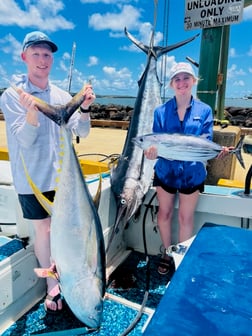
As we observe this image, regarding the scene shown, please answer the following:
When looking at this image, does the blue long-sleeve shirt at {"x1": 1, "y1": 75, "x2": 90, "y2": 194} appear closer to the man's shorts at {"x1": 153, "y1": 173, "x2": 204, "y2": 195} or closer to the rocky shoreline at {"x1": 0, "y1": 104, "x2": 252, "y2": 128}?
the man's shorts at {"x1": 153, "y1": 173, "x2": 204, "y2": 195}

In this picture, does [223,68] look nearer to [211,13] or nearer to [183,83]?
[211,13]

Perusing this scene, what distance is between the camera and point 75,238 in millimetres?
1659

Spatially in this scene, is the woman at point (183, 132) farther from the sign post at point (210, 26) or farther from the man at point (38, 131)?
the sign post at point (210, 26)

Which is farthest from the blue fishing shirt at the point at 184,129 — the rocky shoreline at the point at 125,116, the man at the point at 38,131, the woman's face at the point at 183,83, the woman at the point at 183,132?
the rocky shoreline at the point at 125,116

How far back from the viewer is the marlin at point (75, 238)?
5.41 ft

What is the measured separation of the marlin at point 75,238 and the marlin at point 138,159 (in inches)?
41.5

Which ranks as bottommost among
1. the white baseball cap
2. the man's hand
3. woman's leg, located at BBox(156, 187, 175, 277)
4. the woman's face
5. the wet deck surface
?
the wet deck surface

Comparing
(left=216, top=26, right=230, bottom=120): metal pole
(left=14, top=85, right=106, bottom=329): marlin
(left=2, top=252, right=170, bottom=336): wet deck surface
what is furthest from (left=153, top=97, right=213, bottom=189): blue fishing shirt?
(left=216, top=26, right=230, bottom=120): metal pole

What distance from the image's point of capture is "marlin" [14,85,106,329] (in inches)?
64.9

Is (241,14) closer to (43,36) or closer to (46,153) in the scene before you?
(43,36)

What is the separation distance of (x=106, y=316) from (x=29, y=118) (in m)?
1.53

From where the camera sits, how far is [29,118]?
1.79m

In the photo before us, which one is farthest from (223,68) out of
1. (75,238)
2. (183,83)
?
(75,238)

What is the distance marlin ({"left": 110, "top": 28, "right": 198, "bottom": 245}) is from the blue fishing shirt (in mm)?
268
